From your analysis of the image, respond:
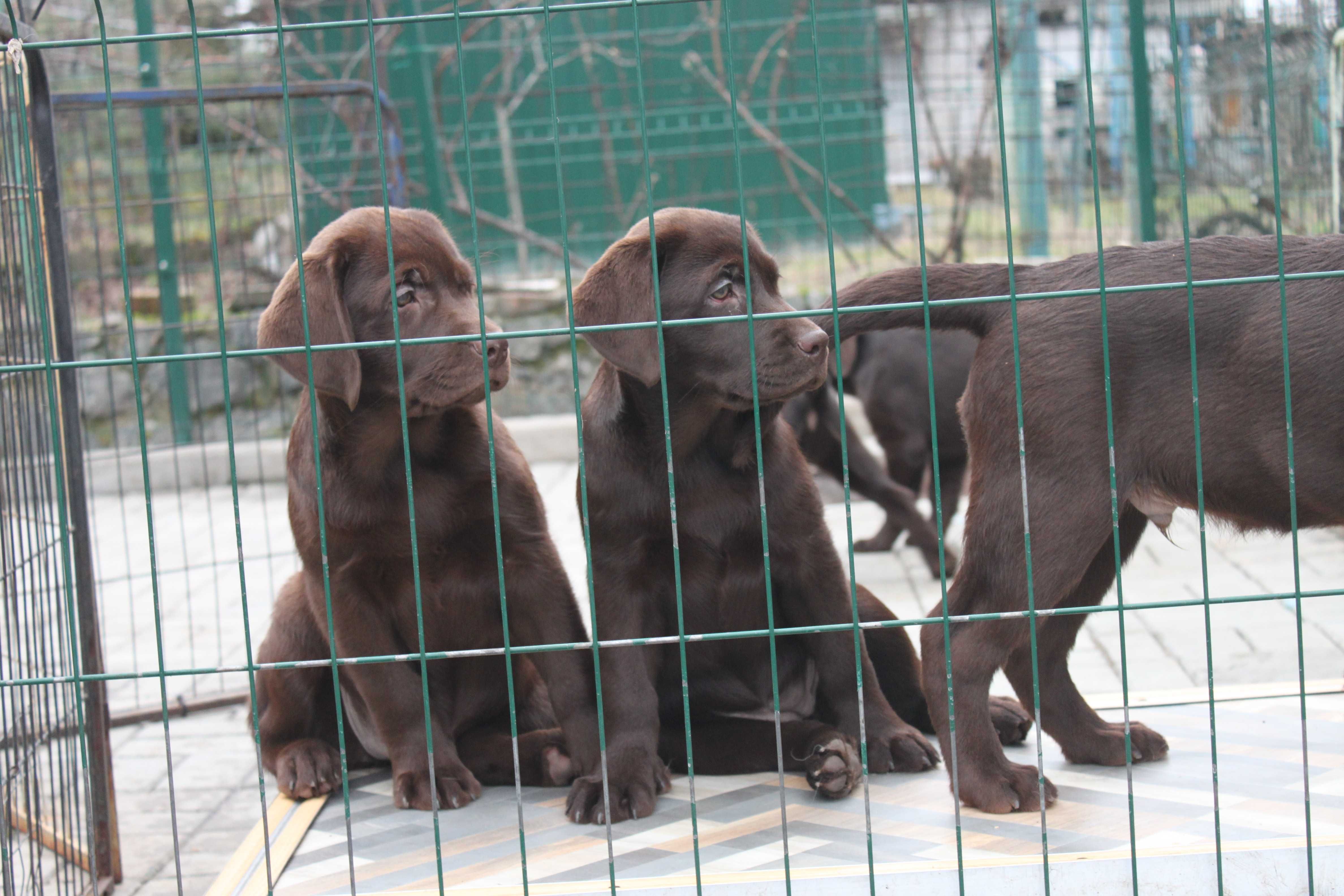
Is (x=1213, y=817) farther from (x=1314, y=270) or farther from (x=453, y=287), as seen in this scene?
(x=453, y=287)

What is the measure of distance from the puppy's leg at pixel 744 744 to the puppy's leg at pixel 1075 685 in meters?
0.42

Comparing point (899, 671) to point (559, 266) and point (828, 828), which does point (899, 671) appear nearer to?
point (828, 828)

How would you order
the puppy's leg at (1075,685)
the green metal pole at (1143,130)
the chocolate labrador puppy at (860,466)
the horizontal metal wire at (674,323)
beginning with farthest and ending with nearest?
1. the green metal pole at (1143,130)
2. the chocolate labrador puppy at (860,466)
3. the puppy's leg at (1075,685)
4. the horizontal metal wire at (674,323)

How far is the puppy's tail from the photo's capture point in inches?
108

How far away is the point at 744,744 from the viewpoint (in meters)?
3.20

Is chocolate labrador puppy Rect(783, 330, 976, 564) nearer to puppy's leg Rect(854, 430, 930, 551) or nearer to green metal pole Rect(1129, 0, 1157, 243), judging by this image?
puppy's leg Rect(854, 430, 930, 551)

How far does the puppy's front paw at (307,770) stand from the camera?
10.7ft

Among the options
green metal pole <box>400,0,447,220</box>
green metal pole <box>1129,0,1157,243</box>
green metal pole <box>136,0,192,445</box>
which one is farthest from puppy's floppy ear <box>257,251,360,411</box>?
green metal pole <box>1129,0,1157,243</box>

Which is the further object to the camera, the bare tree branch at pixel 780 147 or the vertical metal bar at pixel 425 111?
the bare tree branch at pixel 780 147

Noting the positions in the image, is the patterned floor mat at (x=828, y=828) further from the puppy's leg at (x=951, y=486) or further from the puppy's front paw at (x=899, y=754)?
the puppy's leg at (x=951, y=486)

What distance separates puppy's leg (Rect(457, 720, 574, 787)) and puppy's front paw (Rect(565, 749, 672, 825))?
9.0 inches

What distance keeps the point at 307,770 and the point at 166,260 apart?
20.7 ft

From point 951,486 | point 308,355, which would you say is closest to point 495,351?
point 308,355

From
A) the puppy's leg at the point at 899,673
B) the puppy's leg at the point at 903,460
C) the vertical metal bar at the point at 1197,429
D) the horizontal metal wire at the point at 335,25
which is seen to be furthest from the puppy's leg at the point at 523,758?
the puppy's leg at the point at 903,460
